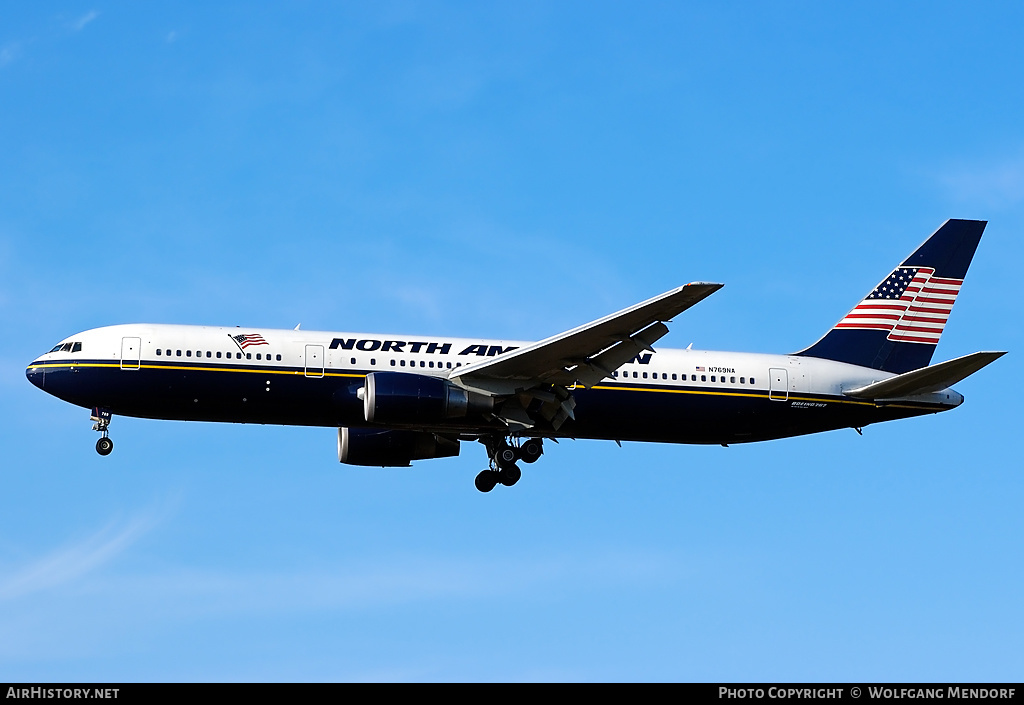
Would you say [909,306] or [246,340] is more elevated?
[909,306]

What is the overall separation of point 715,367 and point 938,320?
8752 millimetres

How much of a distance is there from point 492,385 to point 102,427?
10.9 m

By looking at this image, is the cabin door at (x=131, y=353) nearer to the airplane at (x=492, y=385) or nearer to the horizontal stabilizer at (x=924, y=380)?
the airplane at (x=492, y=385)

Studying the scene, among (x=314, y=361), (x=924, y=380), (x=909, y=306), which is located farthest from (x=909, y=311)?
(x=314, y=361)

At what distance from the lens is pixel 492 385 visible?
118 feet

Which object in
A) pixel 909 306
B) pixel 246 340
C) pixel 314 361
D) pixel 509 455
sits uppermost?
pixel 909 306

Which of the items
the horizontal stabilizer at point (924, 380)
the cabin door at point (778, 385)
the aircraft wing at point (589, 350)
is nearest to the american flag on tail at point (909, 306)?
the horizontal stabilizer at point (924, 380)

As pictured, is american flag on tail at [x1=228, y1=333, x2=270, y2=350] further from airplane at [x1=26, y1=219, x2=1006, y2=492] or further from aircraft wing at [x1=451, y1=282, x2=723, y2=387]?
aircraft wing at [x1=451, y1=282, x2=723, y2=387]

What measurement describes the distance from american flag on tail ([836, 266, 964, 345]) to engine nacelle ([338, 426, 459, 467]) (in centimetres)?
1352

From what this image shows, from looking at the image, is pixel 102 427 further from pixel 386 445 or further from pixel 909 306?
pixel 909 306

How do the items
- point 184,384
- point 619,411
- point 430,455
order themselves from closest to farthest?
point 184,384, point 619,411, point 430,455

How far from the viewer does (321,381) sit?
3609 centimetres
